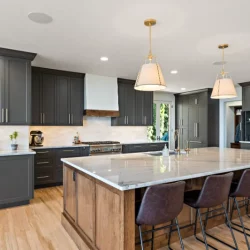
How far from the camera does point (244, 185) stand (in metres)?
2.53

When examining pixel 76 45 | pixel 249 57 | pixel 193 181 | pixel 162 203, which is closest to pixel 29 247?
pixel 162 203

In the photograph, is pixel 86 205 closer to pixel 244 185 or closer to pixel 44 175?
pixel 244 185

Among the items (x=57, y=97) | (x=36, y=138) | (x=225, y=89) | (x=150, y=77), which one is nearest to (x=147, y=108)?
(x=57, y=97)

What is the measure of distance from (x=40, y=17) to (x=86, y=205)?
7.11ft

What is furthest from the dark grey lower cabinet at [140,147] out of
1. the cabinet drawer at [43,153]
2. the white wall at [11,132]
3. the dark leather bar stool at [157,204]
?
the dark leather bar stool at [157,204]

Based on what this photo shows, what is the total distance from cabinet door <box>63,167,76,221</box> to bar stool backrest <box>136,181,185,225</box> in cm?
111

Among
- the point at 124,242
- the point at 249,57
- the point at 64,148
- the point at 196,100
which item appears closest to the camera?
the point at 124,242

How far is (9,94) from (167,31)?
274cm

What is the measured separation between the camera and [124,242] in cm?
177

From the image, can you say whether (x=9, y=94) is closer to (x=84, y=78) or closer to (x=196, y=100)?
(x=84, y=78)

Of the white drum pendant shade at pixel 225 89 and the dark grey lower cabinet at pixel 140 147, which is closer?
the white drum pendant shade at pixel 225 89

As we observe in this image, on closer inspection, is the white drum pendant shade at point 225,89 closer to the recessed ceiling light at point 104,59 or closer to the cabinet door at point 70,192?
the recessed ceiling light at point 104,59

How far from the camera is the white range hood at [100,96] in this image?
5367 mm

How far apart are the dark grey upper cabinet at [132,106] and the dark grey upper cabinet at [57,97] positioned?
1085 millimetres
